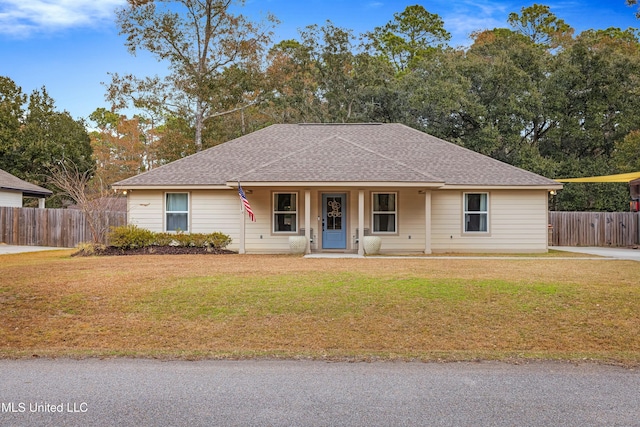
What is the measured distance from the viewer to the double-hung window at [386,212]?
62.7 feet

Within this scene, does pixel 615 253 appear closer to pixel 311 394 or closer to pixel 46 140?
pixel 311 394

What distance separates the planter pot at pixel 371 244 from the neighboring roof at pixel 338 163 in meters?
1.90

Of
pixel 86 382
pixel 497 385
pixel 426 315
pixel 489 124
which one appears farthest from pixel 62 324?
pixel 489 124

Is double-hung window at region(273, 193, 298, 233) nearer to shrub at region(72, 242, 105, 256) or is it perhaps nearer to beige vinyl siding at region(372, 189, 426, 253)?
beige vinyl siding at region(372, 189, 426, 253)

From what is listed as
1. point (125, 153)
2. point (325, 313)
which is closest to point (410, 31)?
point (125, 153)

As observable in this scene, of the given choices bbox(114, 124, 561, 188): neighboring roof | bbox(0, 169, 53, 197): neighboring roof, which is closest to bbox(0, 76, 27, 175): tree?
bbox(0, 169, 53, 197): neighboring roof

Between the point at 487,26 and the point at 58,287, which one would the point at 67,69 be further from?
the point at 487,26

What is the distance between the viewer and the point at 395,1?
4331 cm

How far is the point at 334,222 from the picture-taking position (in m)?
19.0

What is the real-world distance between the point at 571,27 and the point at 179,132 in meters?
29.9

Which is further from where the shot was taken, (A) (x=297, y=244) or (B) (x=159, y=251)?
(A) (x=297, y=244)

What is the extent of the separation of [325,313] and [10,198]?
25.7 metres

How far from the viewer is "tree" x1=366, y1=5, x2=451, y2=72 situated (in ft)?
146

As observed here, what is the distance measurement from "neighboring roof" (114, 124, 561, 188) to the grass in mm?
5246
